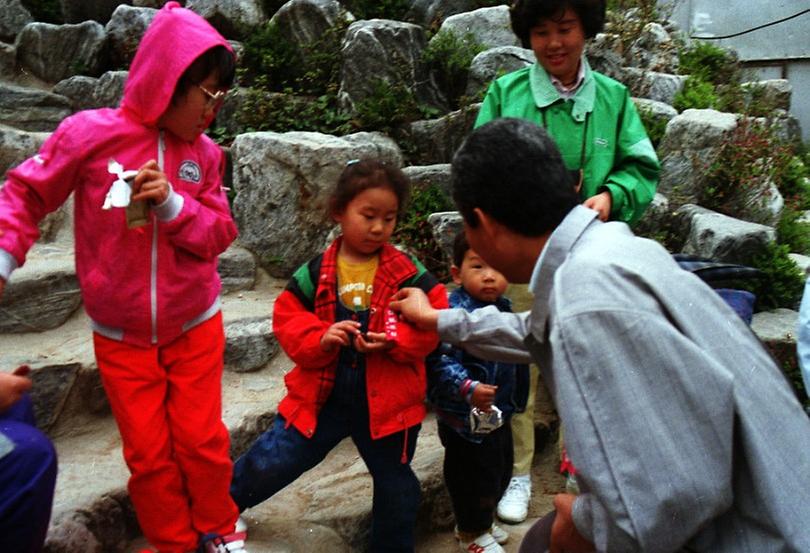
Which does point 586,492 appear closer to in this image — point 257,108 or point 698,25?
point 257,108

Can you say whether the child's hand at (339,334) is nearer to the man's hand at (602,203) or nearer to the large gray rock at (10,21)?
the man's hand at (602,203)

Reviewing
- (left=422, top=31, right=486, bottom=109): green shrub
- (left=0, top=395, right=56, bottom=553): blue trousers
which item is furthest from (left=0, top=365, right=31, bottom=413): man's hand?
(left=422, top=31, right=486, bottom=109): green shrub

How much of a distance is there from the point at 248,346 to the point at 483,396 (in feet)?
5.55

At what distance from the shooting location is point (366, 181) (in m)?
3.00

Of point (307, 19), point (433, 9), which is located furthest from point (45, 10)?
point (433, 9)

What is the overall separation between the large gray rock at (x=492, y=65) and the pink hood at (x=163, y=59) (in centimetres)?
341

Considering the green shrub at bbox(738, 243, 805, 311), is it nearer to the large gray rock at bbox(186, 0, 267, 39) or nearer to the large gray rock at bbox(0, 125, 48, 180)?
the large gray rock at bbox(186, 0, 267, 39)

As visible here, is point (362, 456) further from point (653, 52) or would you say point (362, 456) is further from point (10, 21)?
point (10, 21)

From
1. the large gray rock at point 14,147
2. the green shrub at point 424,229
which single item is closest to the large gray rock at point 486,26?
the green shrub at point 424,229

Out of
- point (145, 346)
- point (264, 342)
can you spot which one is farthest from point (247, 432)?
point (145, 346)

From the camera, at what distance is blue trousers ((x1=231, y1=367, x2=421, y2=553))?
303 cm

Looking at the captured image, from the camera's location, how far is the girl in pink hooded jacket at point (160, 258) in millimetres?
2707

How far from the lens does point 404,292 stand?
2.75m

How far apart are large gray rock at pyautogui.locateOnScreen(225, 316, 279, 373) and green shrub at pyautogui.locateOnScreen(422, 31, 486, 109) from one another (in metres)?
2.64
